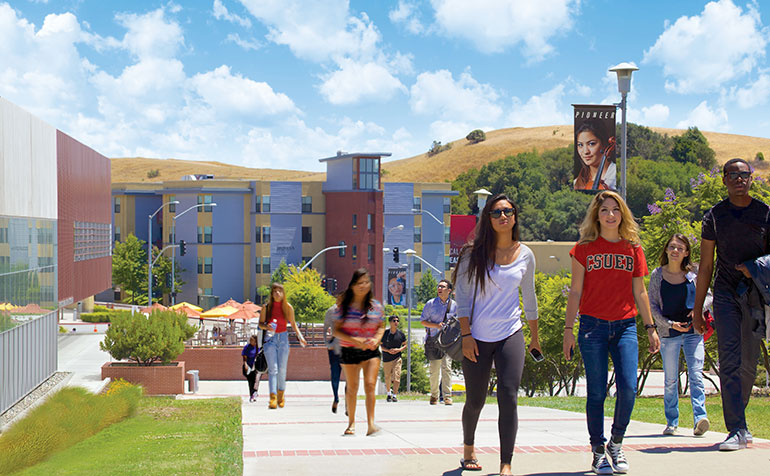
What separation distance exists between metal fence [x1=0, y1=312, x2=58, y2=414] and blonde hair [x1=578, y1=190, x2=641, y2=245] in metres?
16.2

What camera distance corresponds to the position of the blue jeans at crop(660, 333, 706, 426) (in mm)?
8992

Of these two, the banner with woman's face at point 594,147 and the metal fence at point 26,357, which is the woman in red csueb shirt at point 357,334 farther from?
the metal fence at point 26,357

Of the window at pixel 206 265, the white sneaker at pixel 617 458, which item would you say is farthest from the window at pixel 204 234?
the white sneaker at pixel 617 458

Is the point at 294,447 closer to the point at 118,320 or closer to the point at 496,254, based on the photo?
the point at 496,254

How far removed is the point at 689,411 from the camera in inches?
462

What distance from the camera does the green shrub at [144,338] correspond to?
29.9 meters

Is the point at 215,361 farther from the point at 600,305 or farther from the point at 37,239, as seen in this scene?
the point at 600,305

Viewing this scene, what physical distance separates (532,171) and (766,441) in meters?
129

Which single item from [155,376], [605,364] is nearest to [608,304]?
[605,364]

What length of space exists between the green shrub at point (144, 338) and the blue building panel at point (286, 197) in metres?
48.0

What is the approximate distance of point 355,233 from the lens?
77312 millimetres

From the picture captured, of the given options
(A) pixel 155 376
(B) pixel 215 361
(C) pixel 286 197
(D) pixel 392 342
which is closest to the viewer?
(D) pixel 392 342

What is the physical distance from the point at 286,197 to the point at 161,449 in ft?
232

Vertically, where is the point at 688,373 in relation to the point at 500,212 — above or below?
below
